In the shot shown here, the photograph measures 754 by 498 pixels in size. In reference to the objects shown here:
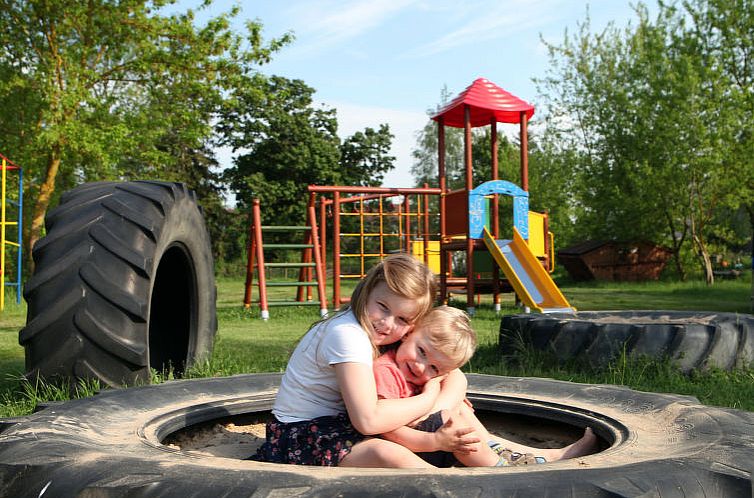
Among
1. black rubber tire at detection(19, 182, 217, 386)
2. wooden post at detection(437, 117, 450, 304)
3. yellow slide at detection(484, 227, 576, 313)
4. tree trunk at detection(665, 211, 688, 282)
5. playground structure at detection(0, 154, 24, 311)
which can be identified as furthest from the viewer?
tree trunk at detection(665, 211, 688, 282)

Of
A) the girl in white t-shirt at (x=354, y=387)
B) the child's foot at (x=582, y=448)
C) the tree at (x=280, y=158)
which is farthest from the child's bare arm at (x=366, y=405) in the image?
the tree at (x=280, y=158)

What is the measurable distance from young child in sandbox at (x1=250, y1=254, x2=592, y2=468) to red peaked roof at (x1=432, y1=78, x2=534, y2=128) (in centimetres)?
923

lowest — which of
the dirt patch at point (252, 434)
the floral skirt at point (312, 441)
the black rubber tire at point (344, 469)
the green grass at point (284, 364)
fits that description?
the green grass at point (284, 364)

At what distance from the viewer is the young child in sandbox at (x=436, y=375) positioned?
1777 millimetres

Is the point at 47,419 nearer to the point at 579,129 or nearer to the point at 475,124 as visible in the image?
the point at 475,124

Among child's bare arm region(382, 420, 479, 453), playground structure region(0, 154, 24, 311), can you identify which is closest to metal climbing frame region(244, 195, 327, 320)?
playground structure region(0, 154, 24, 311)

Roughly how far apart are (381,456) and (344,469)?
35cm

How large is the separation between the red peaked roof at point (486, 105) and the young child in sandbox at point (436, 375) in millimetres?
9172

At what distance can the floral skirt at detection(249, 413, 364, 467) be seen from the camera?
175 centimetres

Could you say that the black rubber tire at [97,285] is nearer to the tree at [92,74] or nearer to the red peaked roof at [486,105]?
the red peaked roof at [486,105]

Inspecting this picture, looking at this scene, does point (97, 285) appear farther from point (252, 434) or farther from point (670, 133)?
point (670, 133)

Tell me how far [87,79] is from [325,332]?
14.6m

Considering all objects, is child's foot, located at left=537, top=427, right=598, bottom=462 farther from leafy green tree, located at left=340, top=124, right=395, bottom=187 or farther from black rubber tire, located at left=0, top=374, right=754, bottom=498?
leafy green tree, located at left=340, top=124, right=395, bottom=187

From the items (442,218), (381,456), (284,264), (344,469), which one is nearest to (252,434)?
(381,456)
